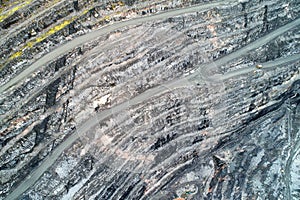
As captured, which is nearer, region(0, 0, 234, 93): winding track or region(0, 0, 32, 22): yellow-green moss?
region(0, 0, 234, 93): winding track

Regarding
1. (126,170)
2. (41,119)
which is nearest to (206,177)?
(126,170)

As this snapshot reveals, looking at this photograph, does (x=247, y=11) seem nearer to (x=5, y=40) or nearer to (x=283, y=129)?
(x=283, y=129)

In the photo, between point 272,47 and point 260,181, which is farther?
point 272,47

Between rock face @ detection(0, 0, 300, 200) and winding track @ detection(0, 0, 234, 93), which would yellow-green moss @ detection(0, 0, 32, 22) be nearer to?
rock face @ detection(0, 0, 300, 200)

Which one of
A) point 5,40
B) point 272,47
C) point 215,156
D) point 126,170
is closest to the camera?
point 5,40

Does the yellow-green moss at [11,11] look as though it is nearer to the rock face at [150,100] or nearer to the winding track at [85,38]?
the rock face at [150,100]

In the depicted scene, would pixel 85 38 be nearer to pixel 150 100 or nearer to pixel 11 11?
pixel 11 11

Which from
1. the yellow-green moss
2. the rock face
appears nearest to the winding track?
the rock face

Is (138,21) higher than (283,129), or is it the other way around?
(138,21)
